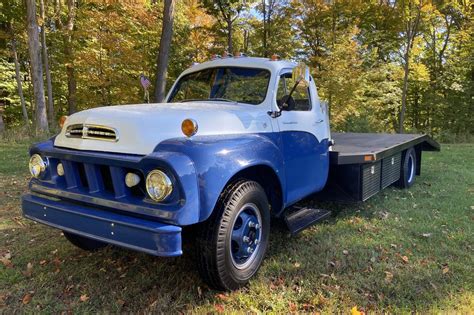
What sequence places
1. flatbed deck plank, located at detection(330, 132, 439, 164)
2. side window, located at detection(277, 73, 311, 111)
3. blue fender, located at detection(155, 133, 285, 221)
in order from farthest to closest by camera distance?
flatbed deck plank, located at detection(330, 132, 439, 164) → side window, located at detection(277, 73, 311, 111) → blue fender, located at detection(155, 133, 285, 221)

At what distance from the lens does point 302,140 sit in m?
4.05

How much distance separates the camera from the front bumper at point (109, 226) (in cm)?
251

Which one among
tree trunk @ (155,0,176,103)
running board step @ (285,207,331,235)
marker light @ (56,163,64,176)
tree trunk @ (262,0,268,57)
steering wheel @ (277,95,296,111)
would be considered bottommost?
running board step @ (285,207,331,235)

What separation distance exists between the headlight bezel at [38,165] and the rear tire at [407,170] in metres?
5.38

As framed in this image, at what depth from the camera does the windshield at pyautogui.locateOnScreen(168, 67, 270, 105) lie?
12.9 ft

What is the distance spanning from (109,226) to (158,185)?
1.56 ft

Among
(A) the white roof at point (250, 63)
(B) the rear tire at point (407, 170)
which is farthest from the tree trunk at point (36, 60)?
(B) the rear tire at point (407, 170)

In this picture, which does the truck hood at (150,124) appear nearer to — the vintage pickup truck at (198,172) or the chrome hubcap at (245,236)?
the vintage pickup truck at (198,172)

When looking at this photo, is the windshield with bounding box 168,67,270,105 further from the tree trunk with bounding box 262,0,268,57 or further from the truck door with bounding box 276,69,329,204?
the tree trunk with bounding box 262,0,268,57

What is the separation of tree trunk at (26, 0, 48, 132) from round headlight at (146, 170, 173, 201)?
39.6 feet

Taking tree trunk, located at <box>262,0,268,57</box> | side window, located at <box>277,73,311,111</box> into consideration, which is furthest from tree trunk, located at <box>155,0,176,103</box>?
tree trunk, located at <box>262,0,268,57</box>

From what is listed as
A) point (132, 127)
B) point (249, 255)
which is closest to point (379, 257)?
point (249, 255)

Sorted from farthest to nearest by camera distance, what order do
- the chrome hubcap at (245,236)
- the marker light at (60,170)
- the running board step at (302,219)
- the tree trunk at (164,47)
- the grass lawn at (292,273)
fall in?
the tree trunk at (164,47)
the running board step at (302,219)
the marker light at (60,170)
the chrome hubcap at (245,236)
the grass lawn at (292,273)

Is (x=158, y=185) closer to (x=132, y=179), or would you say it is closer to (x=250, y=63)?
(x=132, y=179)
